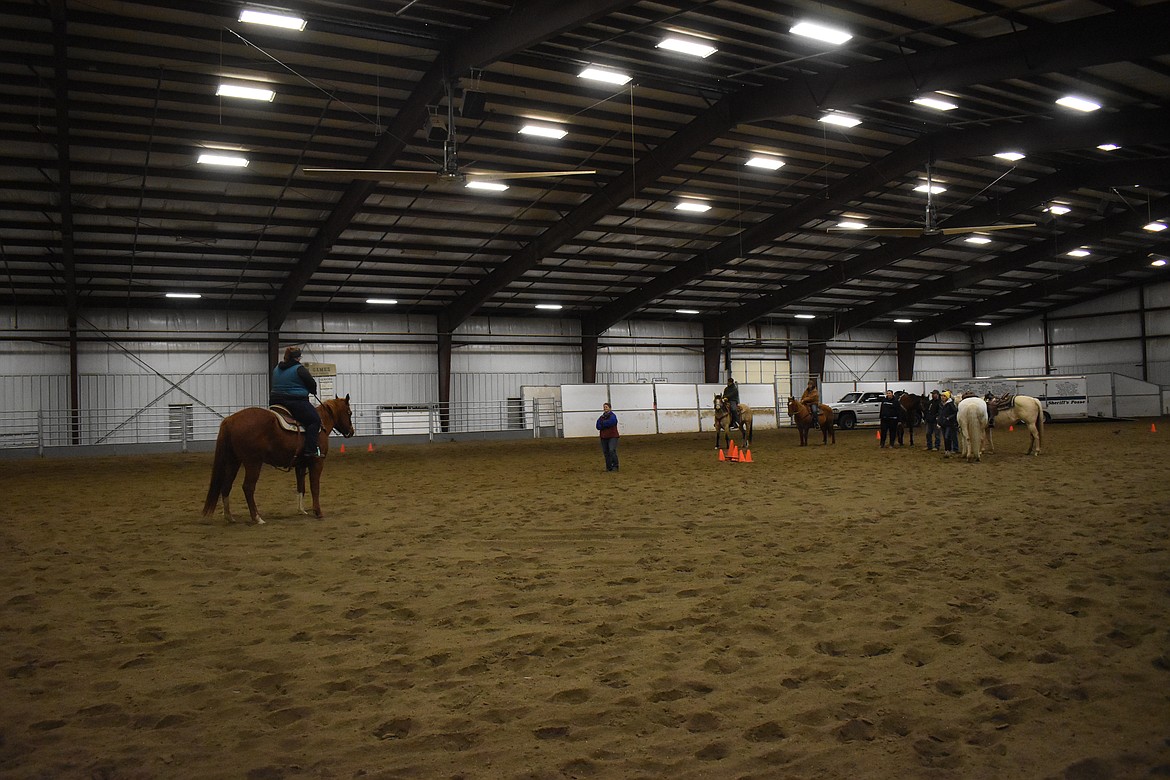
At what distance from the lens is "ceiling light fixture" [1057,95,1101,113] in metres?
18.0

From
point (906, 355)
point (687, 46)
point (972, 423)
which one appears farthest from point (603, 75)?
point (906, 355)

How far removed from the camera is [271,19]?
13617 millimetres

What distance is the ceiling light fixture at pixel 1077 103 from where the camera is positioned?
1797 centimetres

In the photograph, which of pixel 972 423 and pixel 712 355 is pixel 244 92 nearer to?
pixel 972 423

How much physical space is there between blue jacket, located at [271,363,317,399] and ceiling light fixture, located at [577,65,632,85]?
10314 millimetres

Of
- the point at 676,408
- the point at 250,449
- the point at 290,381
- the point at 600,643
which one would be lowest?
the point at 600,643

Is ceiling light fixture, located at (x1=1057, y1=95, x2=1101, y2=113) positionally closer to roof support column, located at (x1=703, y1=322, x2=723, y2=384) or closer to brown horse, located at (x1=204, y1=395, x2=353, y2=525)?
brown horse, located at (x1=204, y1=395, x2=353, y2=525)

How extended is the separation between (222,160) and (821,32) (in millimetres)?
14289

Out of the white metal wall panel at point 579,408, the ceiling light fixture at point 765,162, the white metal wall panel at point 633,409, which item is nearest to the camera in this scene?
the ceiling light fixture at point 765,162

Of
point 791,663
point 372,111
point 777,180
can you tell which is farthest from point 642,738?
point 777,180

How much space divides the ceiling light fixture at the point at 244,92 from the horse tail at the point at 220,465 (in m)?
10.2

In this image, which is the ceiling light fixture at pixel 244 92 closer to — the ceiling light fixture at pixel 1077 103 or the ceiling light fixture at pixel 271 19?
the ceiling light fixture at pixel 271 19

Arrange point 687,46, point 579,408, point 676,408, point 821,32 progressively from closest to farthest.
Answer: point 821,32 < point 687,46 < point 579,408 < point 676,408

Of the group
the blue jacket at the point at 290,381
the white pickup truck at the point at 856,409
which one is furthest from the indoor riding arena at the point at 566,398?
the white pickup truck at the point at 856,409
